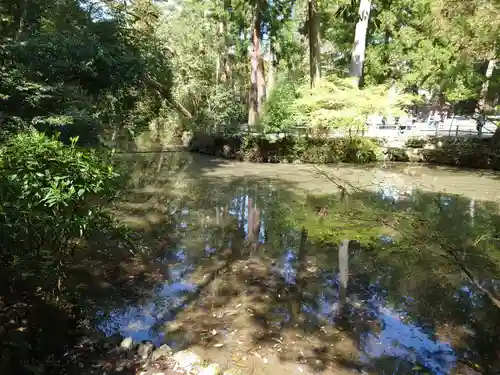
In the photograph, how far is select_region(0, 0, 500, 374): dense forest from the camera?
→ 397 cm

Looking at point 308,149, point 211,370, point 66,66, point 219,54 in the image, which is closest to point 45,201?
point 211,370

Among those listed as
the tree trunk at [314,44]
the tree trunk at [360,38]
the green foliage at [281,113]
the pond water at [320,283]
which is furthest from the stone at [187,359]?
the tree trunk at [314,44]

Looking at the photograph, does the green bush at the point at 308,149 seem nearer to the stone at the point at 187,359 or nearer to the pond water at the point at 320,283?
the pond water at the point at 320,283

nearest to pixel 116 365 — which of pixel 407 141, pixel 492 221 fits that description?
pixel 492 221

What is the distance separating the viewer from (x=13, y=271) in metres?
4.14

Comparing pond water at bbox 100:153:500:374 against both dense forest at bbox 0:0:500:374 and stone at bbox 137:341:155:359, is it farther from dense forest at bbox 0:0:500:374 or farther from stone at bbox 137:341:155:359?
dense forest at bbox 0:0:500:374

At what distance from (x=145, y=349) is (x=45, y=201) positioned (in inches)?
72.7

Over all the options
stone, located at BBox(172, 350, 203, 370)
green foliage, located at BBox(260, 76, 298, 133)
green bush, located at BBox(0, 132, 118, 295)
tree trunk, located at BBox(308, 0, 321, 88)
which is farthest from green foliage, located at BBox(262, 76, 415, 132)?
stone, located at BBox(172, 350, 203, 370)

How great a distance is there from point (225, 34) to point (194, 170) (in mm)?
16556

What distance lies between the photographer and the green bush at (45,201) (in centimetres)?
361

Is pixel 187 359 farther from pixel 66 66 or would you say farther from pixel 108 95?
pixel 108 95

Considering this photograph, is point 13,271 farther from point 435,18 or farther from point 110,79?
point 435,18

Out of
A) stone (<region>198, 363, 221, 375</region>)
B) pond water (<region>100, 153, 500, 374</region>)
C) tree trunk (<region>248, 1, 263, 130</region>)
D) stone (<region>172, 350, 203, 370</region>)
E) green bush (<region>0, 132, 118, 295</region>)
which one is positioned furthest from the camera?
tree trunk (<region>248, 1, 263, 130</region>)

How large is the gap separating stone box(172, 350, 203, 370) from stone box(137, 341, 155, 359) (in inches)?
10.7
